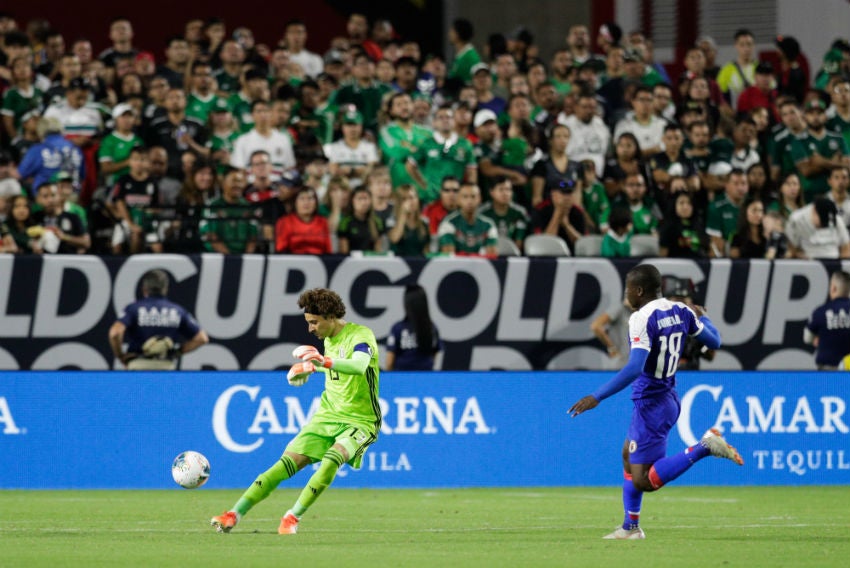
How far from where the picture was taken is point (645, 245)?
19.2m

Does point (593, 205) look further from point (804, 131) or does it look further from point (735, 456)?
point (735, 456)

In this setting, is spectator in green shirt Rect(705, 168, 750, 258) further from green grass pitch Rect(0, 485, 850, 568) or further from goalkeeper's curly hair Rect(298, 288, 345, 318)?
goalkeeper's curly hair Rect(298, 288, 345, 318)

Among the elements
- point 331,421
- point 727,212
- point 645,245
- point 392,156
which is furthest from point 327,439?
point 727,212

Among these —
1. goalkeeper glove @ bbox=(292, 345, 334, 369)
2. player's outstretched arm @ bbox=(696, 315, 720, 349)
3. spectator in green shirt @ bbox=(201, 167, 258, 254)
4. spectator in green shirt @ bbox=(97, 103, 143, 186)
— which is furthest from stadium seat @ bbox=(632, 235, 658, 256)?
goalkeeper glove @ bbox=(292, 345, 334, 369)

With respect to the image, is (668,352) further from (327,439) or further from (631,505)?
(327,439)

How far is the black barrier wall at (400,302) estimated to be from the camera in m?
17.6

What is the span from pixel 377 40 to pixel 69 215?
24.3 ft

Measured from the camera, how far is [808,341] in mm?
18500

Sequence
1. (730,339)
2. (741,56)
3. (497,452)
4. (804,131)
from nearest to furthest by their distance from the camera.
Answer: (497,452) < (730,339) < (804,131) < (741,56)

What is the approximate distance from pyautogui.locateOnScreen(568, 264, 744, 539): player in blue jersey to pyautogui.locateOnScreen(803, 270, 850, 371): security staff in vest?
7.94m

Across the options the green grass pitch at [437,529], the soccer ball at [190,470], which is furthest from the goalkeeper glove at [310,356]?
the soccer ball at [190,470]

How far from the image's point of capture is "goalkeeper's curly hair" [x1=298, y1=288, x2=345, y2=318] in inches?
428

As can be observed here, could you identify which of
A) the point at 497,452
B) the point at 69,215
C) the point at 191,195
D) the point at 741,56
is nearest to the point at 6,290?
the point at 69,215

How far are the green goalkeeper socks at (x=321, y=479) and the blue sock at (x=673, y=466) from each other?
82.8 inches
